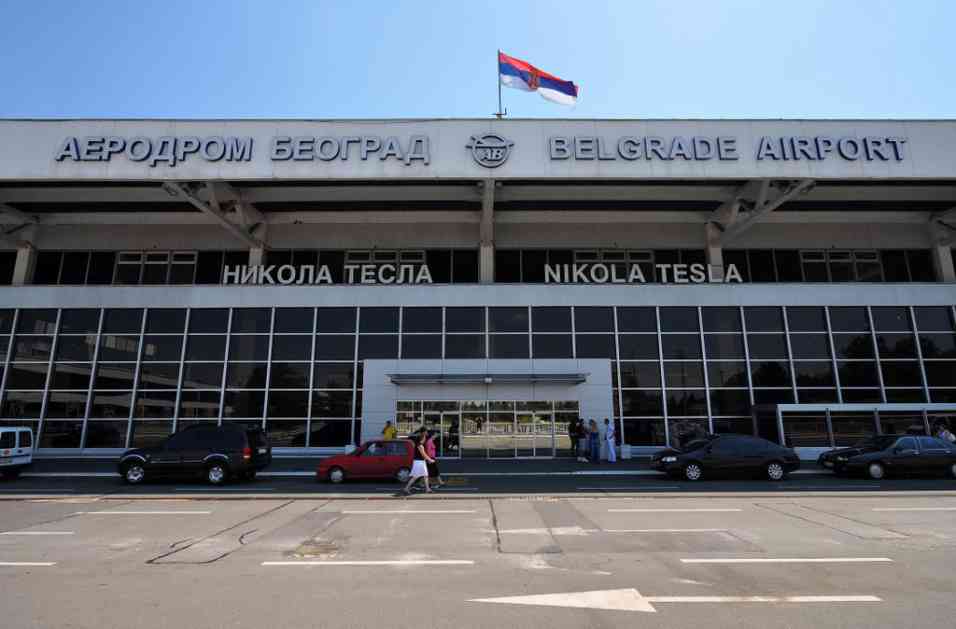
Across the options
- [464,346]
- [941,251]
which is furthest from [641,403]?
[941,251]

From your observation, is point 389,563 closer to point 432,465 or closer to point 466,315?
point 432,465

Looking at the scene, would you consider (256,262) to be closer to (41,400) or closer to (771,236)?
(41,400)

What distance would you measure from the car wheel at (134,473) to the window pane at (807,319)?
1005 inches

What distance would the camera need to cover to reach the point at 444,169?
915 inches

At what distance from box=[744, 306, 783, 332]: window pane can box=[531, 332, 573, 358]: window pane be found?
321 inches

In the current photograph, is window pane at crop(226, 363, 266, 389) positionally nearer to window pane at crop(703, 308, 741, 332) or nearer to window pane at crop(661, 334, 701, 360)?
window pane at crop(661, 334, 701, 360)

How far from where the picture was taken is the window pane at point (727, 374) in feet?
76.8

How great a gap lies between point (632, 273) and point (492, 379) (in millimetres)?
9256

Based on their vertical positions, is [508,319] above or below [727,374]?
above

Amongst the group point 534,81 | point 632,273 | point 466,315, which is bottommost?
point 466,315

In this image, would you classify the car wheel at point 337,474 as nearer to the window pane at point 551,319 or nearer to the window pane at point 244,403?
the window pane at point 244,403

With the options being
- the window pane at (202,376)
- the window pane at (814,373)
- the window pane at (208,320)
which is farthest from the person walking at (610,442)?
the window pane at (208,320)

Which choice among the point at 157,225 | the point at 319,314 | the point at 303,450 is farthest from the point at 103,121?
the point at 303,450

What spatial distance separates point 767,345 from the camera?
23797mm
